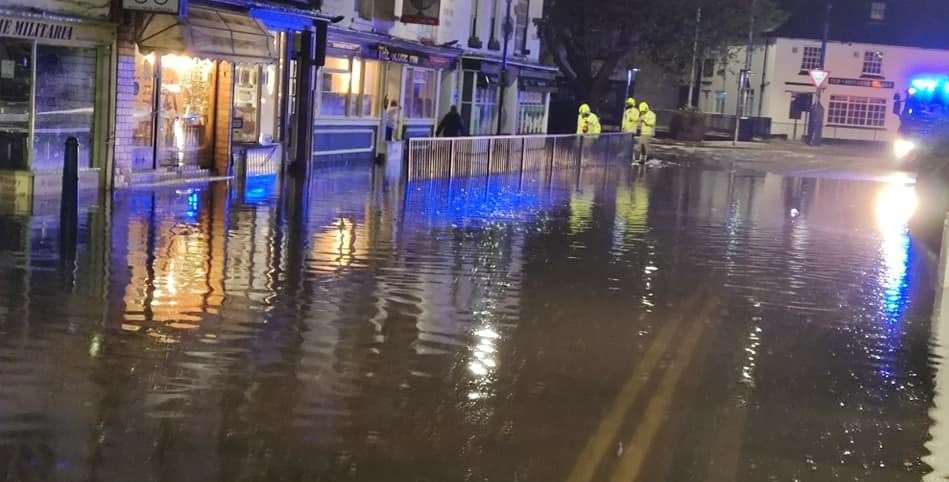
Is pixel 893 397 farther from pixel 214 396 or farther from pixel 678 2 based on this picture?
pixel 678 2

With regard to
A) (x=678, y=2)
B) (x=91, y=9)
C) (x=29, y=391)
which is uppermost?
(x=678, y=2)

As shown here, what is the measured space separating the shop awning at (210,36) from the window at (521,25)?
2078 cm

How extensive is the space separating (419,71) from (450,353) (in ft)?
79.7

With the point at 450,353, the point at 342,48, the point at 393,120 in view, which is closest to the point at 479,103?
the point at 393,120

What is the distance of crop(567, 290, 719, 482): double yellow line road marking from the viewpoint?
255 inches

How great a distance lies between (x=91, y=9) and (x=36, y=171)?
8.55 feet

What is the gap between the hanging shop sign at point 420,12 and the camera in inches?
1126

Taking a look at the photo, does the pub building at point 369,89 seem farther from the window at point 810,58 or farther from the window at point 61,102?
the window at point 810,58

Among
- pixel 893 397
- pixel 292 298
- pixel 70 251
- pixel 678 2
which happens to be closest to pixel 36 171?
pixel 70 251

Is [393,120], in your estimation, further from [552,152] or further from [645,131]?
[645,131]

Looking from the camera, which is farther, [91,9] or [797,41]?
[797,41]

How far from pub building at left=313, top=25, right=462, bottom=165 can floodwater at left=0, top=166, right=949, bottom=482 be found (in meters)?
10.4

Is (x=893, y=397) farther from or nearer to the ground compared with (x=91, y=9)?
nearer to the ground

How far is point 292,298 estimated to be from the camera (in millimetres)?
10742
